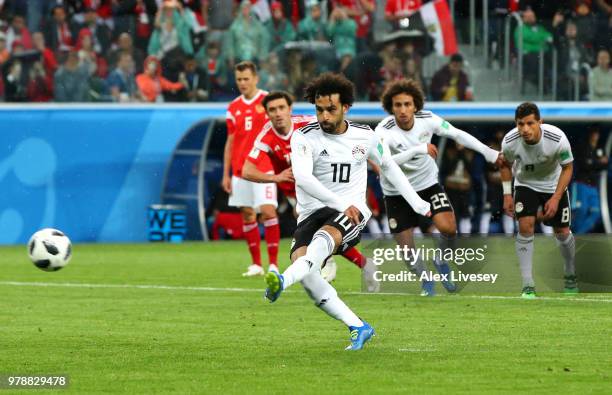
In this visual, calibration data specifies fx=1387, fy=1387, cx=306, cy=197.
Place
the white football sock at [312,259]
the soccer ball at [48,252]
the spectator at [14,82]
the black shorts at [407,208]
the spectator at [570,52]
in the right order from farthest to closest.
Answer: the spectator at [14,82]
the spectator at [570,52]
the black shorts at [407,208]
the soccer ball at [48,252]
the white football sock at [312,259]

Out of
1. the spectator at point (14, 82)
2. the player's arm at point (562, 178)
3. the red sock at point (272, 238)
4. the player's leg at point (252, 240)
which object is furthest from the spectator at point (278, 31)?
the player's arm at point (562, 178)

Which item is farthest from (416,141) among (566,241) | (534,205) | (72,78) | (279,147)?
(72,78)

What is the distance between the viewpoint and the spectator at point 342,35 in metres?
23.4

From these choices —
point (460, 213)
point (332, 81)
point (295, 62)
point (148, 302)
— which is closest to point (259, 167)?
point (148, 302)

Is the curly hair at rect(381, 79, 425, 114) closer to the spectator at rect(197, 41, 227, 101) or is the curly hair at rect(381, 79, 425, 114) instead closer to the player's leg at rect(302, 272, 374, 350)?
the player's leg at rect(302, 272, 374, 350)

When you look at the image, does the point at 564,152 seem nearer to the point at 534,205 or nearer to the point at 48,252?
the point at 534,205

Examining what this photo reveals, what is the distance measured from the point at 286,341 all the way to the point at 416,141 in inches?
174

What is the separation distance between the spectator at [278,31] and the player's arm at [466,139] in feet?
32.0

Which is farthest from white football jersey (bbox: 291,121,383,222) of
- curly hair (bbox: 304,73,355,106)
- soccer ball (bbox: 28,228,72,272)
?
soccer ball (bbox: 28,228,72,272)

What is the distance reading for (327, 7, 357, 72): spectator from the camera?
2336cm

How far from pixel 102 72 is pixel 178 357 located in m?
15.0

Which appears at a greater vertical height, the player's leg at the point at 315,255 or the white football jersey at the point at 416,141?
the player's leg at the point at 315,255

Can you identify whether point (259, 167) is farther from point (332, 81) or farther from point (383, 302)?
point (332, 81)

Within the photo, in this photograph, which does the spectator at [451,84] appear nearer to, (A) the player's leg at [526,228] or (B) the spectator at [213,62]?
(B) the spectator at [213,62]
